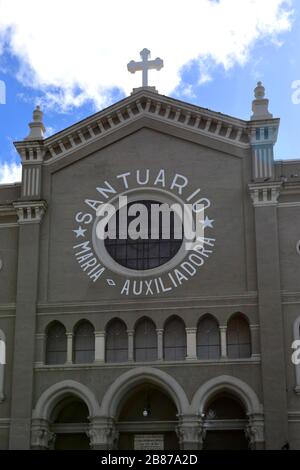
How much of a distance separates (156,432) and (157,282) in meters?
5.69

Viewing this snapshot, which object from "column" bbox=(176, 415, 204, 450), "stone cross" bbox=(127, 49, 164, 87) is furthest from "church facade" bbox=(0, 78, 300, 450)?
"stone cross" bbox=(127, 49, 164, 87)

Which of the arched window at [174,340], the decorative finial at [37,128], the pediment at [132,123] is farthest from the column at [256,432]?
the decorative finial at [37,128]

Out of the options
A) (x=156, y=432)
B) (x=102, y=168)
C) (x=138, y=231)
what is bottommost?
(x=156, y=432)

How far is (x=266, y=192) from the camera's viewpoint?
116 feet

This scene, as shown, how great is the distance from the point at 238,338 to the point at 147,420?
4.71 meters

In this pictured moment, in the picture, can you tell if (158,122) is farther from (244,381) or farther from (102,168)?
(244,381)

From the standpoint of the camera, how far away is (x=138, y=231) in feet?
119

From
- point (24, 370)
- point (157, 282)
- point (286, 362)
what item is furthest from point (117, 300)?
point (286, 362)

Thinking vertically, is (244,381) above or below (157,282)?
below

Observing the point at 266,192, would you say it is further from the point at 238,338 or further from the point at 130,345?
the point at 130,345

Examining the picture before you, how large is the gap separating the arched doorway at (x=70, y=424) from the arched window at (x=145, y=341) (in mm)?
3016

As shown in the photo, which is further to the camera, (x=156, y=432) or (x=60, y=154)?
(x=60, y=154)

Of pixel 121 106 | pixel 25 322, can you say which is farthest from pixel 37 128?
pixel 25 322

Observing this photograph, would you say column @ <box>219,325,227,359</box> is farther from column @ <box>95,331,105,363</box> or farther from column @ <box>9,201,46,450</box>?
column @ <box>9,201,46,450</box>
